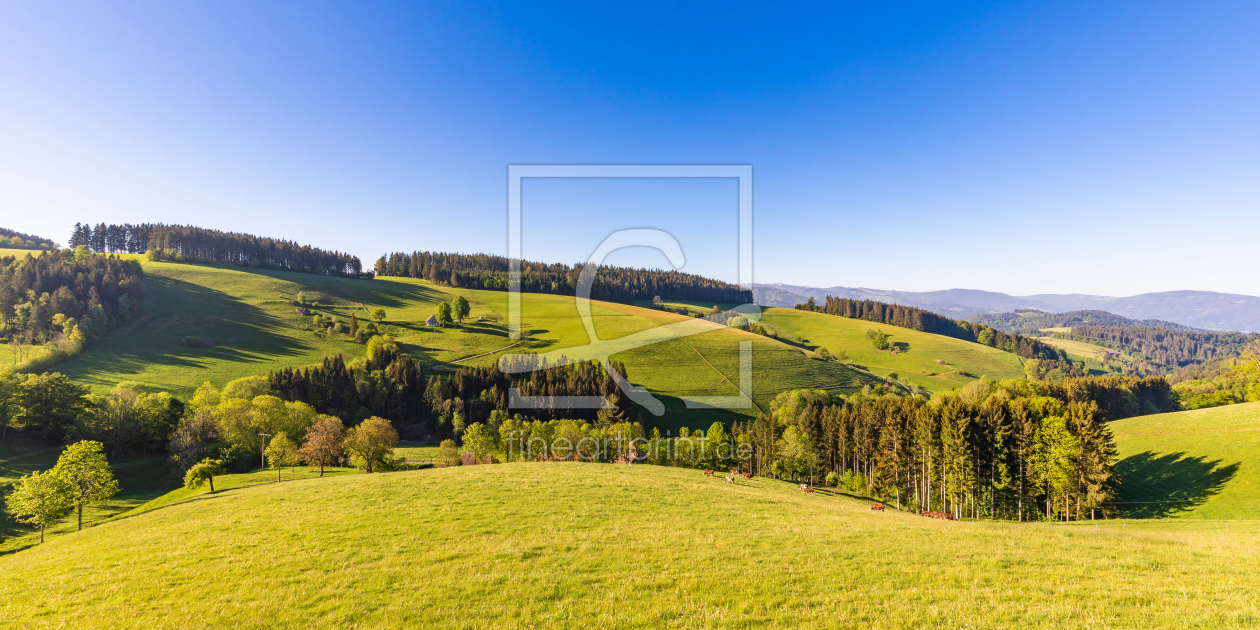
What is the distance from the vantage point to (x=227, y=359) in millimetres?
100812

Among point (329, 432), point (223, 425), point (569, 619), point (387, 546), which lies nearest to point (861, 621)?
point (569, 619)

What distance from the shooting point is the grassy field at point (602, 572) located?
38.0 ft

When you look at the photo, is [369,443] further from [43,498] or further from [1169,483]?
[1169,483]

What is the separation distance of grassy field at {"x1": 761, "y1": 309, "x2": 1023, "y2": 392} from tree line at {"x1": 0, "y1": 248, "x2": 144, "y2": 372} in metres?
195

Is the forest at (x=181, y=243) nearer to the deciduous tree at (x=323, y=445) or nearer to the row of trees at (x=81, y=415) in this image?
the row of trees at (x=81, y=415)

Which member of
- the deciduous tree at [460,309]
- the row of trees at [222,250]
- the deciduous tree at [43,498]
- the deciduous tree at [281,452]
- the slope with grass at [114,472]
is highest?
the row of trees at [222,250]

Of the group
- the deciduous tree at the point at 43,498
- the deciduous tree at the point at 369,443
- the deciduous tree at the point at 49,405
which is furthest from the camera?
the deciduous tree at the point at 49,405

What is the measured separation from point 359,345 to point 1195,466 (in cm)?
15945

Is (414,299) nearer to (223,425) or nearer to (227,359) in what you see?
(227,359)

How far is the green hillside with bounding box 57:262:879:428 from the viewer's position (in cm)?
9638

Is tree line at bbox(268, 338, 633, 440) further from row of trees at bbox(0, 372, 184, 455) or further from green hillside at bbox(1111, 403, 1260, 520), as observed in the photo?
green hillside at bbox(1111, 403, 1260, 520)

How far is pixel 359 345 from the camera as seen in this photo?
11812 centimetres

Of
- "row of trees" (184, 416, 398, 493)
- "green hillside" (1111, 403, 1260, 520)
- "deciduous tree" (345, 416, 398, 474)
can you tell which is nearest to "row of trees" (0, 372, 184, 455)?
"row of trees" (184, 416, 398, 493)

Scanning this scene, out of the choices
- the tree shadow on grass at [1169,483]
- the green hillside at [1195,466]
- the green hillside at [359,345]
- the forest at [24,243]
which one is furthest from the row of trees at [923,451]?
the forest at [24,243]
